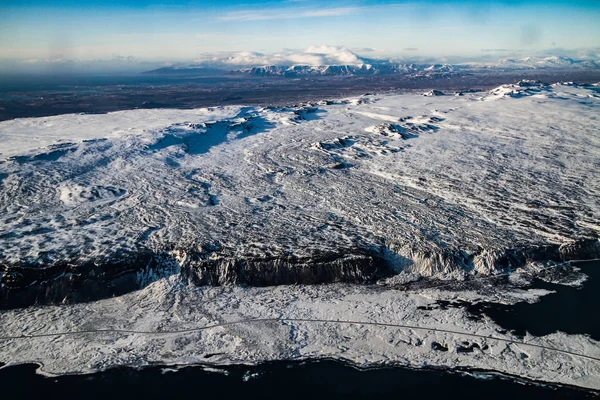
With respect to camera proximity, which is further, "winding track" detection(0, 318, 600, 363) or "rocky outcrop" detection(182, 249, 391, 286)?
"rocky outcrop" detection(182, 249, 391, 286)

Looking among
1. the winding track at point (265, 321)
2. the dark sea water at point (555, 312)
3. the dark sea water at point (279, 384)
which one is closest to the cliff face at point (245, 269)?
the winding track at point (265, 321)

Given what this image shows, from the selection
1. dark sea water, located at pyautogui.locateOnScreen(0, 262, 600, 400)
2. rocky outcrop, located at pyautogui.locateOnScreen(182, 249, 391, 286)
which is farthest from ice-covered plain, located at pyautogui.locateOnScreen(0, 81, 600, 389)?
dark sea water, located at pyautogui.locateOnScreen(0, 262, 600, 400)

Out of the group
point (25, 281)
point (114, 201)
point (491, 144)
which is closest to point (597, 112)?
point (491, 144)

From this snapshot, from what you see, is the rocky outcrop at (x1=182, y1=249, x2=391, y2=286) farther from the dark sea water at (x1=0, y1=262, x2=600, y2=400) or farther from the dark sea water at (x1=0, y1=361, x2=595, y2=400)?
the dark sea water at (x1=0, y1=361, x2=595, y2=400)

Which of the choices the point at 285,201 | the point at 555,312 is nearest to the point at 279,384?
the point at 555,312

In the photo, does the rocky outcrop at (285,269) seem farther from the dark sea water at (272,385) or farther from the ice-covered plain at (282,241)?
the dark sea water at (272,385)

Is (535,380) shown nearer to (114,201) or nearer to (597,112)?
(114,201)
